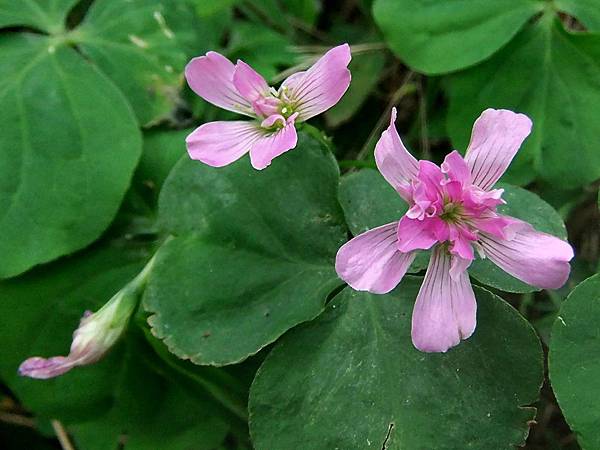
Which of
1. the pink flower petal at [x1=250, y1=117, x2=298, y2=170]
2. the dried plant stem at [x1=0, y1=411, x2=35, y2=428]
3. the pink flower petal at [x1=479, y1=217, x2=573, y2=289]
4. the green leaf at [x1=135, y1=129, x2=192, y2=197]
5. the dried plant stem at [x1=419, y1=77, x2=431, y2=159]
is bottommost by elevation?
the dried plant stem at [x1=0, y1=411, x2=35, y2=428]

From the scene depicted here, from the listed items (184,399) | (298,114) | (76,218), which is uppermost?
(298,114)

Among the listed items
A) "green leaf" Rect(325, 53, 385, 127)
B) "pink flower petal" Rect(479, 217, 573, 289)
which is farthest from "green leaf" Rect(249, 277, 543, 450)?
"green leaf" Rect(325, 53, 385, 127)

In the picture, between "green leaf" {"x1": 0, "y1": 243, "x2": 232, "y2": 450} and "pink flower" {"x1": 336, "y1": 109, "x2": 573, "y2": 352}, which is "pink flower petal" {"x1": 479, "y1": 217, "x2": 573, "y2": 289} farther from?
"green leaf" {"x1": 0, "y1": 243, "x2": 232, "y2": 450}

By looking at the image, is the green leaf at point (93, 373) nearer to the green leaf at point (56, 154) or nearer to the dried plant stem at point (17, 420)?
the green leaf at point (56, 154)

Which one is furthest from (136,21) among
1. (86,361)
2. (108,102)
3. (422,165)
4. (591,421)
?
(591,421)

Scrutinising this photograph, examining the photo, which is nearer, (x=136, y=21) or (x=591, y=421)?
(x=591, y=421)

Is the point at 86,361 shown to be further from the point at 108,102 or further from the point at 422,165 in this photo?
the point at 422,165
